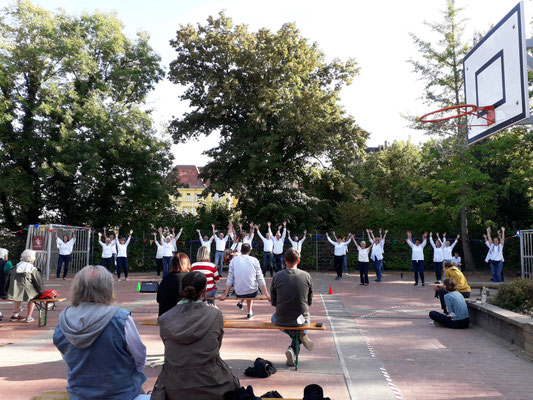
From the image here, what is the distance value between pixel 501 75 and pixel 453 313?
16.3ft

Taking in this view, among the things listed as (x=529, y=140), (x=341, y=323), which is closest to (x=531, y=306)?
(x=341, y=323)

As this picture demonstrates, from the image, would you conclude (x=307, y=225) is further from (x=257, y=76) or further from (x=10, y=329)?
(x=10, y=329)

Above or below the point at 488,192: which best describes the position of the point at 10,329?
below

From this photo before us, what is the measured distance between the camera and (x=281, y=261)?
20156 millimetres

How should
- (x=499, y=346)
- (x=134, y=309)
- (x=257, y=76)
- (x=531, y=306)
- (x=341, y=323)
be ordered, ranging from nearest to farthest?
1. (x=499, y=346)
2. (x=531, y=306)
3. (x=341, y=323)
4. (x=134, y=309)
5. (x=257, y=76)

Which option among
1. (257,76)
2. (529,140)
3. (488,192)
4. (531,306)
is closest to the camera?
(531,306)

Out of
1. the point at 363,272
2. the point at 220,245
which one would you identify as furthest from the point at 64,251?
the point at 363,272

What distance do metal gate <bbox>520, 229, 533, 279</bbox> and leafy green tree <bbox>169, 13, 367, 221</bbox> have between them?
36.5 ft

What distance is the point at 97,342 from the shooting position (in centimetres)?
329

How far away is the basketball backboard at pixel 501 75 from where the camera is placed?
6645mm

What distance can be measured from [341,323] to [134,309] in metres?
5.23

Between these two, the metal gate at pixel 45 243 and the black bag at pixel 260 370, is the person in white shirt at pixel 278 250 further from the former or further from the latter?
the black bag at pixel 260 370

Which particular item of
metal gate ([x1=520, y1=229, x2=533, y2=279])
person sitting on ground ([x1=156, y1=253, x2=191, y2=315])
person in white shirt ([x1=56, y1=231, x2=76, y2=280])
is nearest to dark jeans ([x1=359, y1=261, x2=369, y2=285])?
metal gate ([x1=520, y1=229, x2=533, y2=279])

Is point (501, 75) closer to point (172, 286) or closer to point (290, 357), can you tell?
point (290, 357)
